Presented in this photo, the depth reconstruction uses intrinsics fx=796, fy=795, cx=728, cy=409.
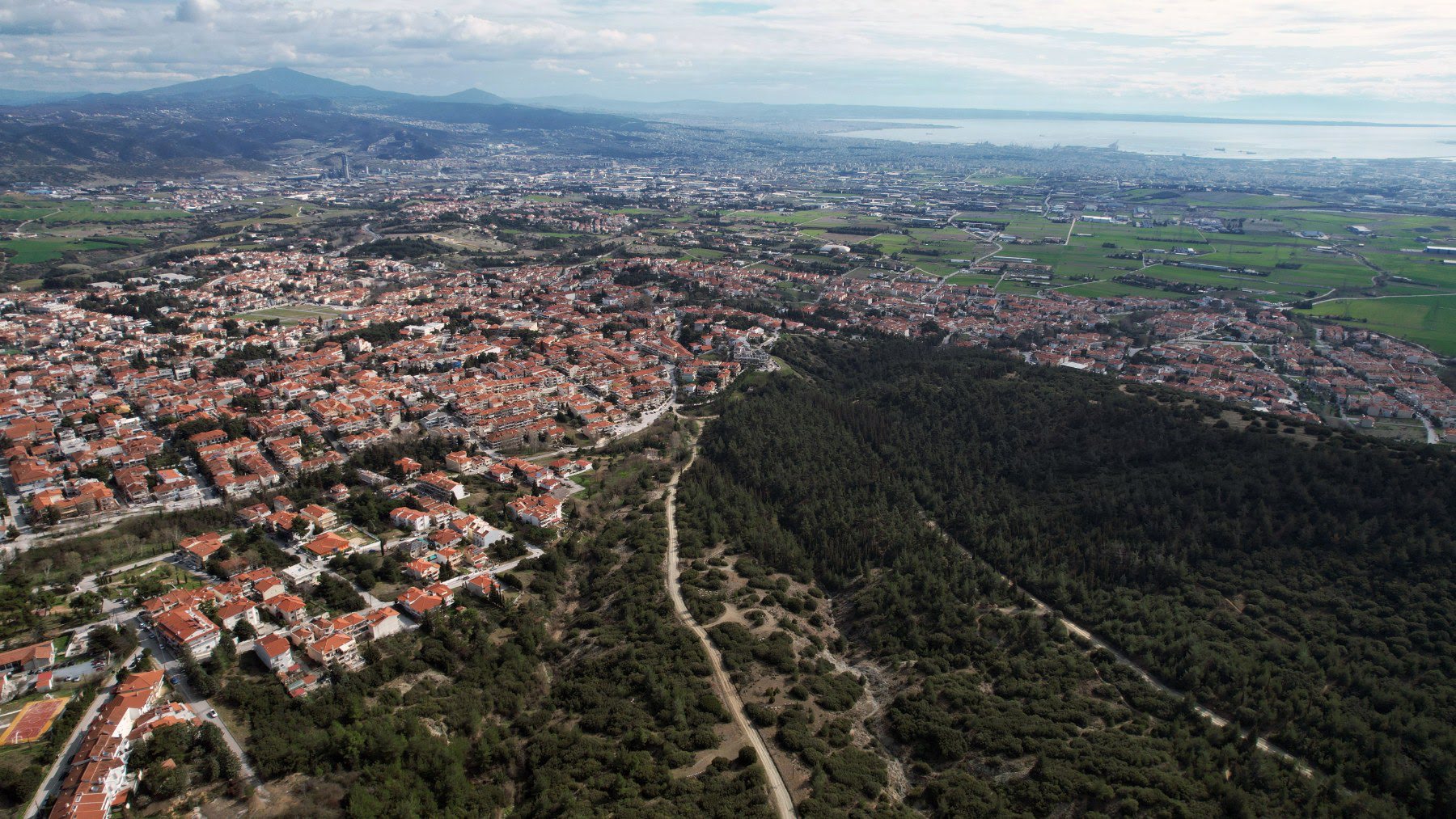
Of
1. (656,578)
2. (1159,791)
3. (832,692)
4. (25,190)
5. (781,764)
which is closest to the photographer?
(1159,791)

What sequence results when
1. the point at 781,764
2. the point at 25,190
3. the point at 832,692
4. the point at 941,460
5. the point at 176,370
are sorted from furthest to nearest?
the point at 25,190 → the point at 176,370 → the point at 941,460 → the point at 832,692 → the point at 781,764

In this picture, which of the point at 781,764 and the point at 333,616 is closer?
the point at 781,764

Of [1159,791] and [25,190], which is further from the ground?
[25,190]

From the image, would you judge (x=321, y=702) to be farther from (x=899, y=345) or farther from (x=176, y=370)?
(x=899, y=345)

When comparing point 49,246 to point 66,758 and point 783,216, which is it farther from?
point 783,216

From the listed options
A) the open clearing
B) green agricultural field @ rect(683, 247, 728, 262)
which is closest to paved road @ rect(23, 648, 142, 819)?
the open clearing

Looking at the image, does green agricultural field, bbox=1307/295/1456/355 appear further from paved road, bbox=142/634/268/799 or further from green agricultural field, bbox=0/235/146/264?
green agricultural field, bbox=0/235/146/264

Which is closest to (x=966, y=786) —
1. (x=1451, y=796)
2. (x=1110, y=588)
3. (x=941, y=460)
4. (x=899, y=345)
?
(x=1451, y=796)
